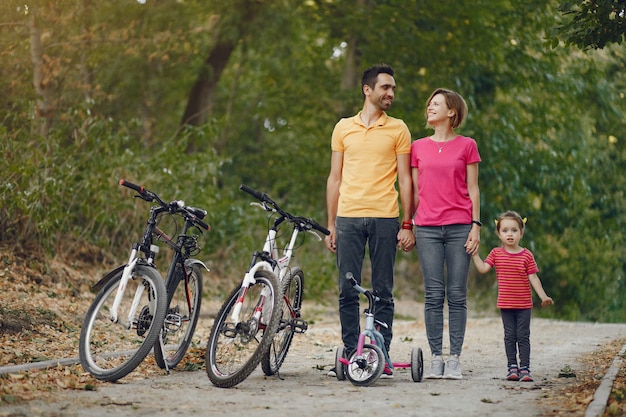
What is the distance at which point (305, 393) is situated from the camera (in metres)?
6.97

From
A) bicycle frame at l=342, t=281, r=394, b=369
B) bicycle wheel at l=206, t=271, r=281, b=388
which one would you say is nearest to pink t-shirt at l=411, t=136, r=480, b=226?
bicycle frame at l=342, t=281, r=394, b=369

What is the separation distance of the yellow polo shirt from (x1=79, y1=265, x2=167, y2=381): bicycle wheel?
1.57 m

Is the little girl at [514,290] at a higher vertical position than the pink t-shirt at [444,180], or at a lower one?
lower

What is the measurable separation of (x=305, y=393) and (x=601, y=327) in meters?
11.7

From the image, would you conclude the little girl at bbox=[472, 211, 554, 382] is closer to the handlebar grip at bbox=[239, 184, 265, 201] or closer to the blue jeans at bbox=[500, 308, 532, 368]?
the blue jeans at bbox=[500, 308, 532, 368]

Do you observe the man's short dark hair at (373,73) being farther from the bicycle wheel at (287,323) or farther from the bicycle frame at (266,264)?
the bicycle wheel at (287,323)

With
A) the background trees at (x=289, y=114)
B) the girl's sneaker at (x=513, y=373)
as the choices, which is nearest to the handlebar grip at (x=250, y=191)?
the girl's sneaker at (x=513, y=373)

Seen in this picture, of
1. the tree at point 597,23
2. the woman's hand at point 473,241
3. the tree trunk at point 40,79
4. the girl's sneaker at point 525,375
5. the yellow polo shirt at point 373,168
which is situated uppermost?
the tree trunk at point 40,79

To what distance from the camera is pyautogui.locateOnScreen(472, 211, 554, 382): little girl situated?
7910 millimetres

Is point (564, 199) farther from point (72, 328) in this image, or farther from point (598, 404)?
point (598, 404)

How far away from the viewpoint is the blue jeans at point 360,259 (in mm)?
7684

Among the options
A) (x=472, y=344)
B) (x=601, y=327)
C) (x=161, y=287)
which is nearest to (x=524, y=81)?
(x=601, y=327)

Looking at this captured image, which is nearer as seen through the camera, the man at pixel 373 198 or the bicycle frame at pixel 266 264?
the bicycle frame at pixel 266 264

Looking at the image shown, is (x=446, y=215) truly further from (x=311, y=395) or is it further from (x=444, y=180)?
(x=311, y=395)
